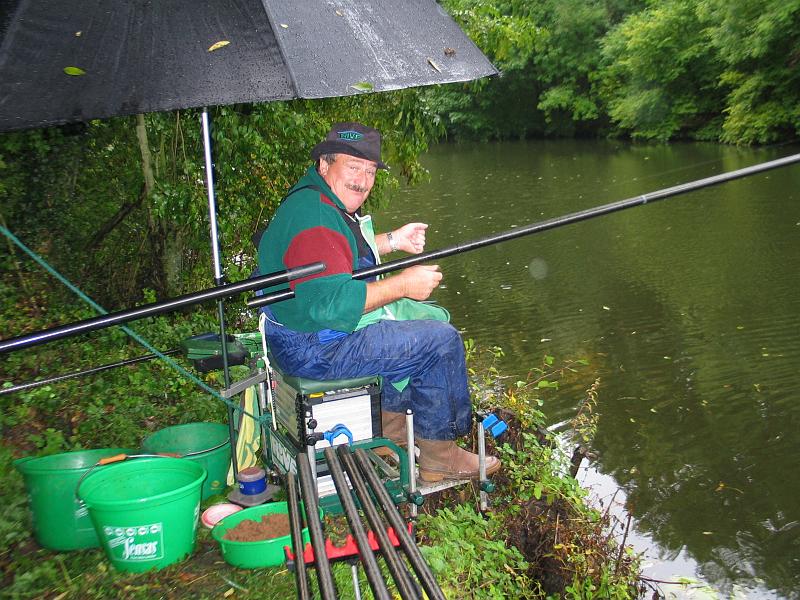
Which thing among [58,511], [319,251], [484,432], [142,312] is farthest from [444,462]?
[142,312]

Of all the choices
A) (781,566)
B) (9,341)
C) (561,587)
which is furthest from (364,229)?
(781,566)

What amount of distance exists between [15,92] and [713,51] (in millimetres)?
30281

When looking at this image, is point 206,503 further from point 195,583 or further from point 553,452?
point 553,452

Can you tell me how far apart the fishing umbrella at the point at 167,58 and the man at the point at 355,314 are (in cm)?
62

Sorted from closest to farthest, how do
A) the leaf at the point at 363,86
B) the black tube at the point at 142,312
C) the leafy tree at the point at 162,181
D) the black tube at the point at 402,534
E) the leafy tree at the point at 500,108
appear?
the black tube at the point at 142,312
the black tube at the point at 402,534
the leaf at the point at 363,86
the leafy tree at the point at 162,181
the leafy tree at the point at 500,108

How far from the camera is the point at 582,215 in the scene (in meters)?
2.64

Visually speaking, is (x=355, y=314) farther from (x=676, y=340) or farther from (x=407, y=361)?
(x=676, y=340)

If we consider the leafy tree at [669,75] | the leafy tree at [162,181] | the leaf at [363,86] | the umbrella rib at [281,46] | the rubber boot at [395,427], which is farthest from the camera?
the leafy tree at [669,75]

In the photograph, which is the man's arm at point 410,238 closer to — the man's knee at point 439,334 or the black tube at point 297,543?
the man's knee at point 439,334

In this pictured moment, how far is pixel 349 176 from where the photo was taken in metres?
3.18

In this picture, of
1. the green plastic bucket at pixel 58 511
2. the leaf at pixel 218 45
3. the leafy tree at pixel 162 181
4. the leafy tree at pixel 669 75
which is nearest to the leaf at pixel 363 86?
the leaf at pixel 218 45

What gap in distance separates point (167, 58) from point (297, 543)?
1461 millimetres

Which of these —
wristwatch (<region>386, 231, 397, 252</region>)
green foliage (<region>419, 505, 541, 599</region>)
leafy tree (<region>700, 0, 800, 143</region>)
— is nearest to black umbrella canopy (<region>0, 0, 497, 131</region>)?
wristwatch (<region>386, 231, 397, 252</region>)

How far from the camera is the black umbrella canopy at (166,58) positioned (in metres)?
2.24
